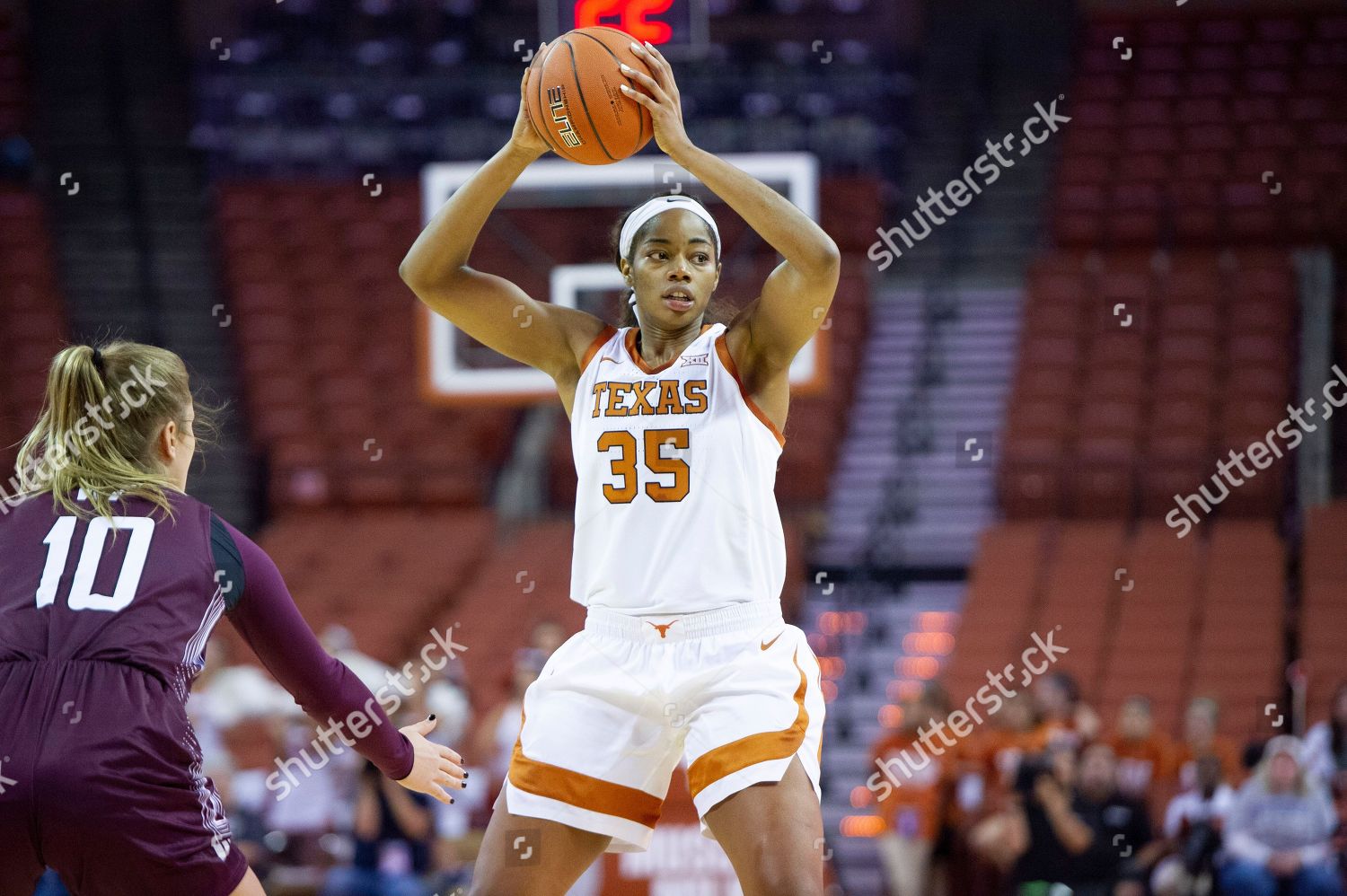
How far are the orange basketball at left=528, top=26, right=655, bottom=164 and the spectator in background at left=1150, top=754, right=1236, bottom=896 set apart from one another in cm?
521

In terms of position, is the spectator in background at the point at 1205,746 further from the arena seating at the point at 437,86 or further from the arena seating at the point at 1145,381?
the arena seating at the point at 437,86

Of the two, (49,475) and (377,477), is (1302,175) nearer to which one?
(377,477)

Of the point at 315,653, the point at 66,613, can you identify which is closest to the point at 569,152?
the point at 315,653

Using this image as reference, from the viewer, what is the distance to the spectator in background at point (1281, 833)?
24.7 feet

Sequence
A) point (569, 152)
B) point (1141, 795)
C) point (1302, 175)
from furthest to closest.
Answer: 1. point (1302, 175)
2. point (1141, 795)
3. point (569, 152)

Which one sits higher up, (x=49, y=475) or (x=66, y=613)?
(x=49, y=475)

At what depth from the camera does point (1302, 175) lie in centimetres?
1451

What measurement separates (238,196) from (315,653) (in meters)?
13.0

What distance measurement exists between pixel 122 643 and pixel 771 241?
1.66 meters

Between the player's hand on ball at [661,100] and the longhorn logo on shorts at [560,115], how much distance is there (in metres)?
0.15

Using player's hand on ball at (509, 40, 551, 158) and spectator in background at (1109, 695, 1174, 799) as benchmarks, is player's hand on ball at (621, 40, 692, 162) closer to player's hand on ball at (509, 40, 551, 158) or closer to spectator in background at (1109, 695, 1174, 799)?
player's hand on ball at (509, 40, 551, 158)

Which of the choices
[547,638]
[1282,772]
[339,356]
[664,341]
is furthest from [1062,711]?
[339,356]

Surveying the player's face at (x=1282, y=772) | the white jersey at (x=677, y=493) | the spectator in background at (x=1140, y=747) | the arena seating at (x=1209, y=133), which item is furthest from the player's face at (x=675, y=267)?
the arena seating at (x=1209, y=133)

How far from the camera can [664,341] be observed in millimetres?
4082
